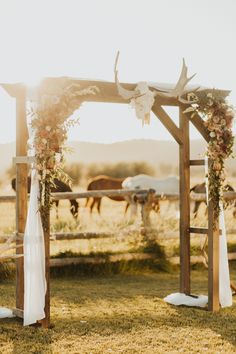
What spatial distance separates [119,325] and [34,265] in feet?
4.09

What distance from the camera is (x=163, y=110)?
317 inches

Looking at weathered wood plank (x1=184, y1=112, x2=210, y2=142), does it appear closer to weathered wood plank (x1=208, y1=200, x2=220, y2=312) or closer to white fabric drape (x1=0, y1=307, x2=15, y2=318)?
weathered wood plank (x1=208, y1=200, x2=220, y2=312)

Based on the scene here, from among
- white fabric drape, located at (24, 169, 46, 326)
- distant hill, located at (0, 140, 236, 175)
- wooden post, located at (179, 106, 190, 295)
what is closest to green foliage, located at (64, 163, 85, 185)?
distant hill, located at (0, 140, 236, 175)

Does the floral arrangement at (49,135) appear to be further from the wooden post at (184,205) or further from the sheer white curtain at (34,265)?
the wooden post at (184,205)

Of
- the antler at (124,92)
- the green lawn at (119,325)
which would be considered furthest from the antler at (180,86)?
the green lawn at (119,325)

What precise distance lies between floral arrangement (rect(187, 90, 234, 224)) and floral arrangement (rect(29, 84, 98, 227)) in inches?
74.3

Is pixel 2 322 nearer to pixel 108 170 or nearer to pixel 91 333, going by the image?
pixel 91 333

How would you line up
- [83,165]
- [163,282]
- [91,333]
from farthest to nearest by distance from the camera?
[83,165] → [163,282] → [91,333]

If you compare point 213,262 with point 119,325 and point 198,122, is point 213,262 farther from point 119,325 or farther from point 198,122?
point 198,122

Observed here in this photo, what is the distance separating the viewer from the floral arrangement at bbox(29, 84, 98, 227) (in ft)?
22.3

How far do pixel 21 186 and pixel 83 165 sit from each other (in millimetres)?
35294

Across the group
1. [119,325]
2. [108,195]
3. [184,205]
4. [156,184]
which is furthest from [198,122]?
[156,184]

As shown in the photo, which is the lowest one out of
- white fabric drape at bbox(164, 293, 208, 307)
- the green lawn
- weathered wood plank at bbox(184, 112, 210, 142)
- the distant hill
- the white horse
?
the green lawn

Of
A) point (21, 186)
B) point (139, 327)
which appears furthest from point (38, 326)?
point (21, 186)
